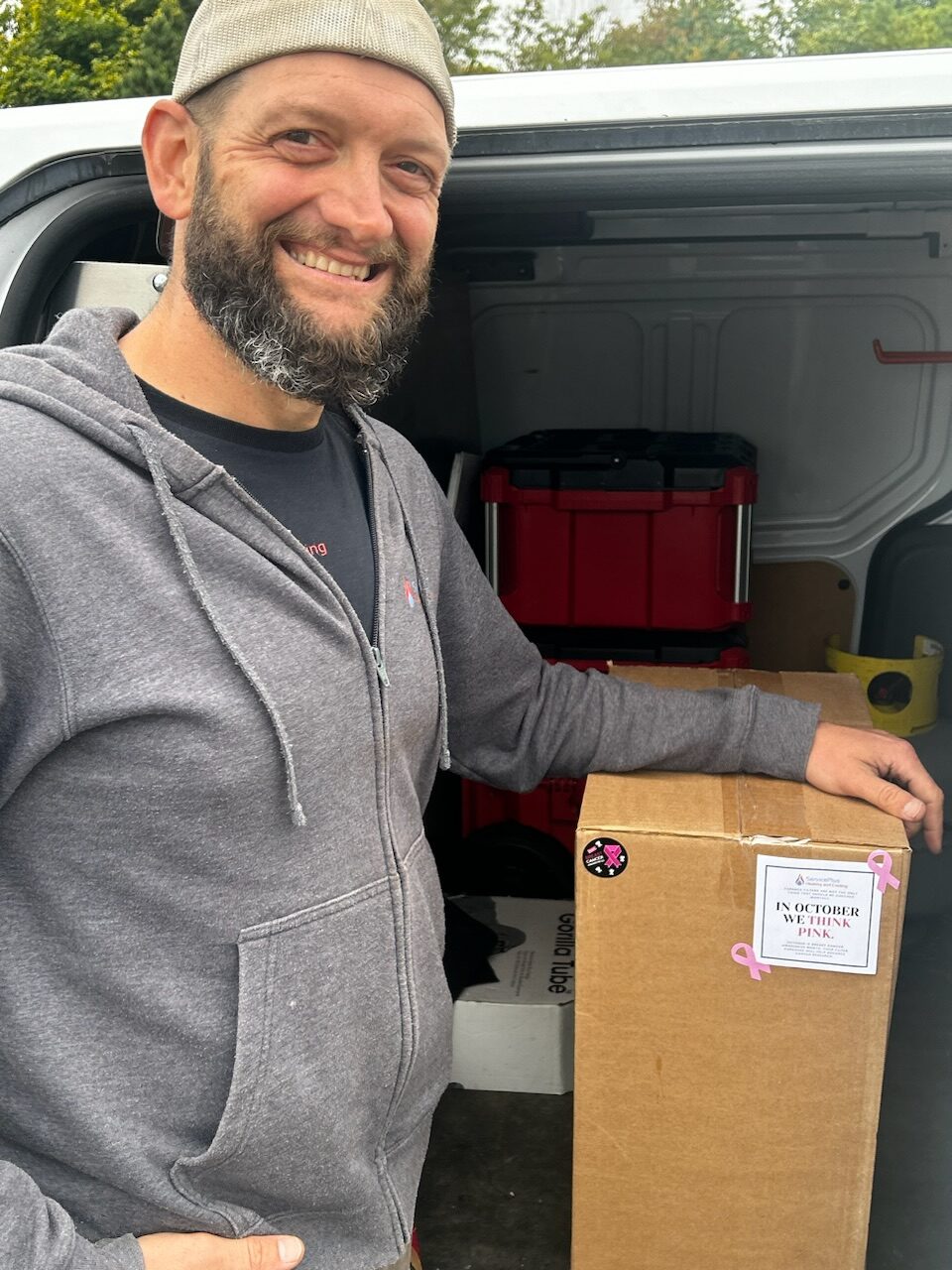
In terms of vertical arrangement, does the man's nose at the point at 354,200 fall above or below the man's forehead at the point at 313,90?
below

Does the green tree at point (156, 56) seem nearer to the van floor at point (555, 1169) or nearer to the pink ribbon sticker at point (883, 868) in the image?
the van floor at point (555, 1169)

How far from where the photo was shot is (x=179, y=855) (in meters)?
1.00

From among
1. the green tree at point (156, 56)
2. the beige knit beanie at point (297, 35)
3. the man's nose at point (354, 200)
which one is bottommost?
the man's nose at point (354, 200)

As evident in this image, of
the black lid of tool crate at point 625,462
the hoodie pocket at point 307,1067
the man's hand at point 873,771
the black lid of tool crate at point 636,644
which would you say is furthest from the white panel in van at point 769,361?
the hoodie pocket at point 307,1067

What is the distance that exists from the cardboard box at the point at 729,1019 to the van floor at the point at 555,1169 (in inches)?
18.5

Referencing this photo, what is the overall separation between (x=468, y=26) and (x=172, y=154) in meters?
12.8

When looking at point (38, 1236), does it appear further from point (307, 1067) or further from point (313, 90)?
point (313, 90)

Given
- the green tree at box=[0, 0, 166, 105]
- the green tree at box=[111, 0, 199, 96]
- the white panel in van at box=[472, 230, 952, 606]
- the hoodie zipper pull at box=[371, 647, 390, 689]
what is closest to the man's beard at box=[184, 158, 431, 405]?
the hoodie zipper pull at box=[371, 647, 390, 689]

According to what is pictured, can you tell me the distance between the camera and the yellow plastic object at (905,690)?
100 inches

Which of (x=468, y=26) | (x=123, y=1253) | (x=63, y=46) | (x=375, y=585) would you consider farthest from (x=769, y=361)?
(x=63, y=46)

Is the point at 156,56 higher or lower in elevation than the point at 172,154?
higher

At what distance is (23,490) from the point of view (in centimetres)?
93

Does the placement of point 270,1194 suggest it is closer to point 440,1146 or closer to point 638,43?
point 440,1146

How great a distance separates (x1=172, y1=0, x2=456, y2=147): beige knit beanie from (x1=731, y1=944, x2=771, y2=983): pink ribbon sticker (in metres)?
0.96
